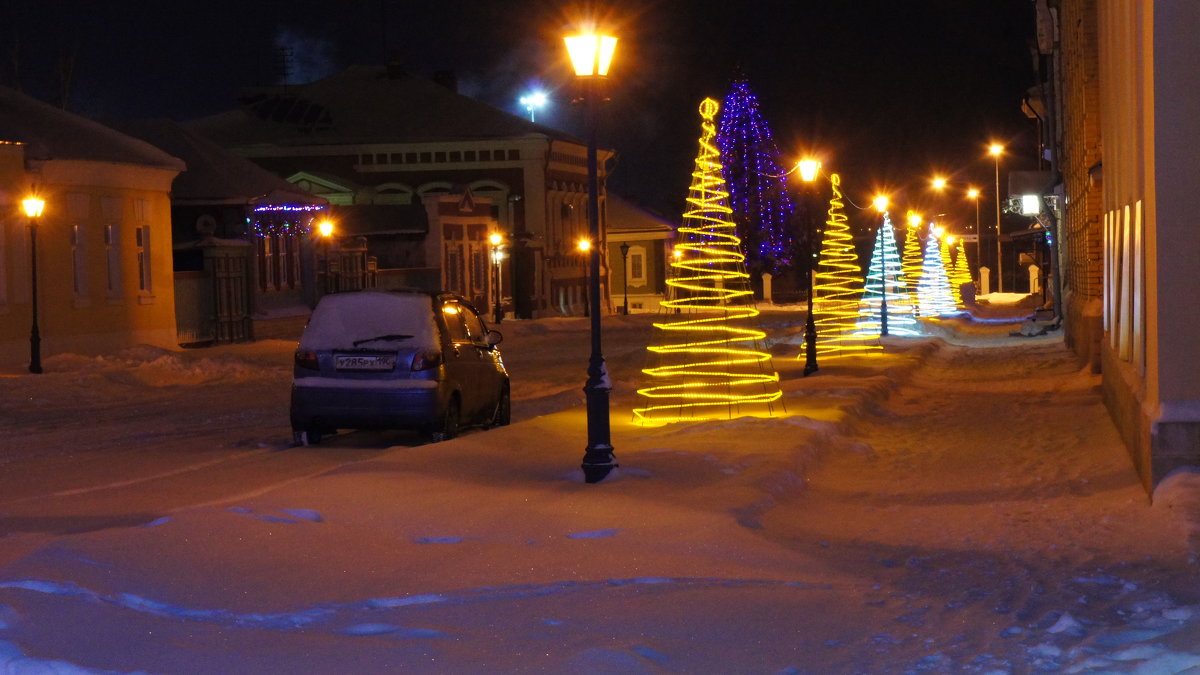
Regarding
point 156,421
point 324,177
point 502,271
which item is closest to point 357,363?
point 156,421

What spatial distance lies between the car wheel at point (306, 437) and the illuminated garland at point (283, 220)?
2663 centimetres

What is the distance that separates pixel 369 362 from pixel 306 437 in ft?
3.90

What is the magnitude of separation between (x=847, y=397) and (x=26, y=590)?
46.0ft

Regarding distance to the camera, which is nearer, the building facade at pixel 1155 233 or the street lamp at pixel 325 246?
the building facade at pixel 1155 233

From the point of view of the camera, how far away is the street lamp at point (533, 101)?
7975cm

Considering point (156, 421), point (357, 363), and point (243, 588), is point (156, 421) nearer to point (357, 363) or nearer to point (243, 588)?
point (357, 363)

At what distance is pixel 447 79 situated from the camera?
2908 inches

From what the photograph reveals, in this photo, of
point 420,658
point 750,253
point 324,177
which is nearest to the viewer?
point 420,658

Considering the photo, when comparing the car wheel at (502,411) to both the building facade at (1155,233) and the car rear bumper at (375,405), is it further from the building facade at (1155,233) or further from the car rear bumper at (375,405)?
the building facade at (1155,233)

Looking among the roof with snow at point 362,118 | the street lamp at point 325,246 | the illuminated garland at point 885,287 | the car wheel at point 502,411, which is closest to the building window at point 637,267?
the roof with snow at point 362,118

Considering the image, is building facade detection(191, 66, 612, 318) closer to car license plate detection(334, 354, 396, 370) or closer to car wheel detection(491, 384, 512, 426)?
car wheel detection(491, 384, 512, 426)

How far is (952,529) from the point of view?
10.8 meters

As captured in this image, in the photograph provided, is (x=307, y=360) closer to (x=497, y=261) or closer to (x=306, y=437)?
(x=306, y=437)

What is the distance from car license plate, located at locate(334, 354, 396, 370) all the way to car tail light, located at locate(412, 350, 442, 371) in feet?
0.73
